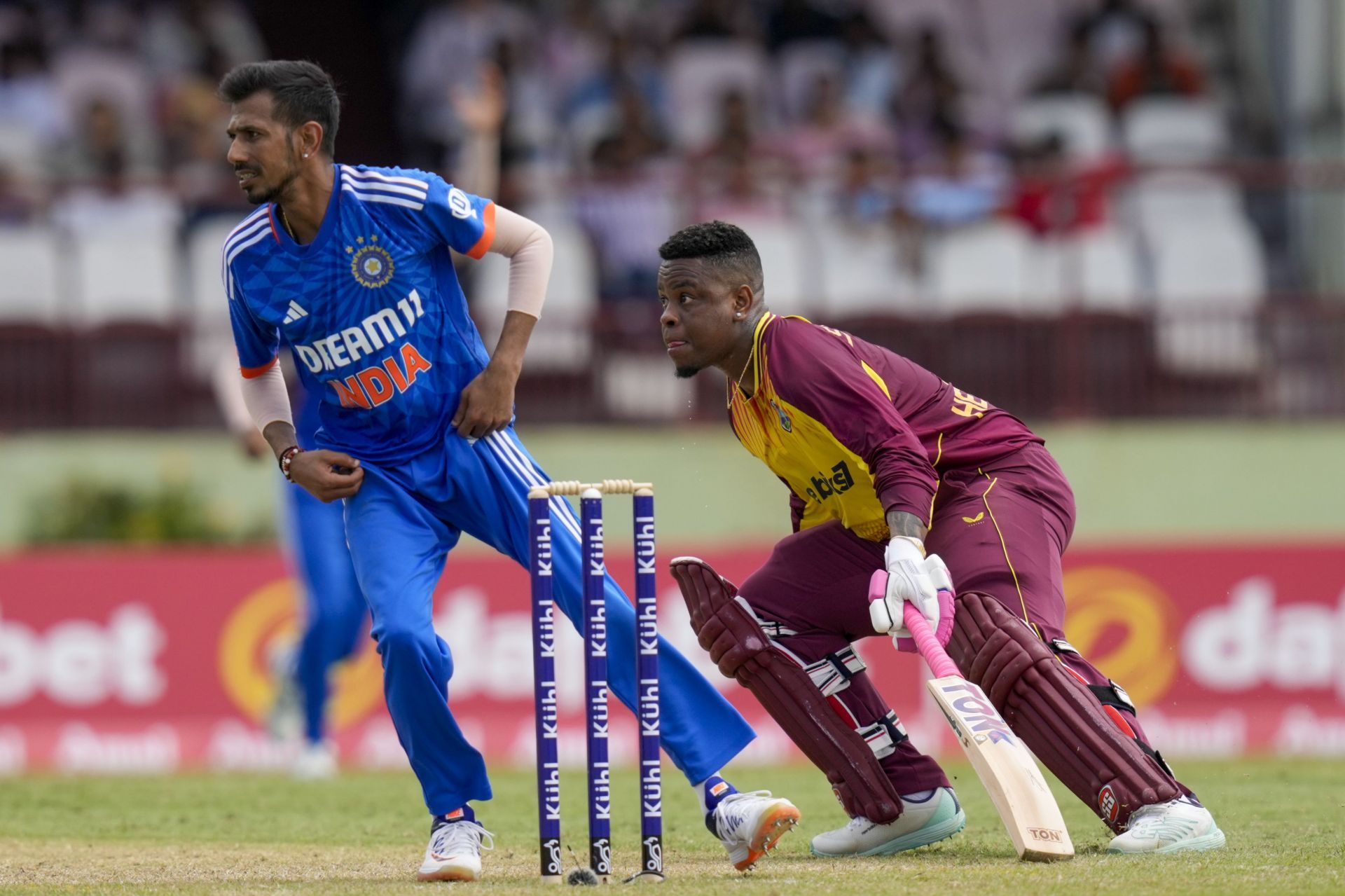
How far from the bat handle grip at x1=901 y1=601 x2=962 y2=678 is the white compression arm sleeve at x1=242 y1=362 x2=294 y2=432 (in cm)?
208

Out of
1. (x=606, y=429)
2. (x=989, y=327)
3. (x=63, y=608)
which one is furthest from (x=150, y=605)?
(x=989, y=327)

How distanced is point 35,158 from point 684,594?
33.9 ft

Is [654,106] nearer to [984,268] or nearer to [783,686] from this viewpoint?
[984,268]

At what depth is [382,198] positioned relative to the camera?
5730 millimetres

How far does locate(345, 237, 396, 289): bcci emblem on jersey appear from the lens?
18.7 feet

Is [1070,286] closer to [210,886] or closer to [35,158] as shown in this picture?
[35,158]

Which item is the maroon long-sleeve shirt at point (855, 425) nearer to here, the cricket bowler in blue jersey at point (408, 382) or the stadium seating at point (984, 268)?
the cricket bowler in blue jersey at point (408, 382)

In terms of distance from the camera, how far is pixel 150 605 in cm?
1141

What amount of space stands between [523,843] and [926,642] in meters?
1.82

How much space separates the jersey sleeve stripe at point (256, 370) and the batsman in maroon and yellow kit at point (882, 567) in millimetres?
1290

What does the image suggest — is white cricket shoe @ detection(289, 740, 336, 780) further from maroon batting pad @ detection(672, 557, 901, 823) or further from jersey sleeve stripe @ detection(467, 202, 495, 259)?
jersey sleeve stripe @ detection(467, 202, 495, 259)

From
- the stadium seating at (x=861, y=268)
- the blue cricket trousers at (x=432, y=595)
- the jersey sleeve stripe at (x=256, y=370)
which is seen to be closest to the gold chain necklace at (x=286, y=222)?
the jersey sleeve stripe at (x=256, y=370)

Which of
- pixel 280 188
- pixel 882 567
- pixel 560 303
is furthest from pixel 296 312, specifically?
pixel 560 303

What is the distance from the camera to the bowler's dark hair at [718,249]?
573cm
